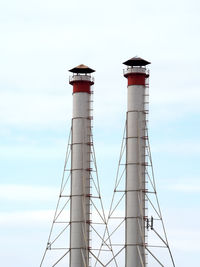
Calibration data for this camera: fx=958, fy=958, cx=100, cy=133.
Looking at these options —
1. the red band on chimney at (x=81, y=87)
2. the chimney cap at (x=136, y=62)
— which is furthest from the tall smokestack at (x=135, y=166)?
the red band on chimney at (x=81, y=87)

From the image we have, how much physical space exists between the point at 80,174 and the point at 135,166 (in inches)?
292

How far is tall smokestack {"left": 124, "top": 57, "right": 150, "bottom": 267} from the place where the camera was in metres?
102

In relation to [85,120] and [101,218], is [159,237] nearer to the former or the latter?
[101,218]

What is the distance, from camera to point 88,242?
4183 inches

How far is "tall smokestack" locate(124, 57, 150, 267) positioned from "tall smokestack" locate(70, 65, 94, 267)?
5.75 metres

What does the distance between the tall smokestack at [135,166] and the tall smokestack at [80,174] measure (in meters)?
5.75

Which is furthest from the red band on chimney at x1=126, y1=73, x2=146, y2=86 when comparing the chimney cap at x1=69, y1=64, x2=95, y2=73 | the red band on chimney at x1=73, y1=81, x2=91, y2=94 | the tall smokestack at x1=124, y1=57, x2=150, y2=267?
the chimney cap at x1=69, y1=64, x2=95, y2=73

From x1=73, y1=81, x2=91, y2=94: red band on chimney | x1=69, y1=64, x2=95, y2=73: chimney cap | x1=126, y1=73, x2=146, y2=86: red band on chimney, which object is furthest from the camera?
x1=69, y1=64, x2=95, y2=73: chimney cap

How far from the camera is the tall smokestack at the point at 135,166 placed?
101500mm

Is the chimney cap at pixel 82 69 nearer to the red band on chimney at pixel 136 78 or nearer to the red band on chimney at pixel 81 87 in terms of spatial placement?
the red band on chimney at pixel 81 87

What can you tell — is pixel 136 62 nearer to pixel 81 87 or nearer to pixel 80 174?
pixel 81 87

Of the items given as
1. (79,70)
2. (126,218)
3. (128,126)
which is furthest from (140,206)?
(79,70)

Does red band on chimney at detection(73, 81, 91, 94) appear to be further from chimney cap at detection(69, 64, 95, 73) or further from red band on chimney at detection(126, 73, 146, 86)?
red band on chimney at detection(126, 73, 146, 86)

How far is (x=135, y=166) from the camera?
103 metres
